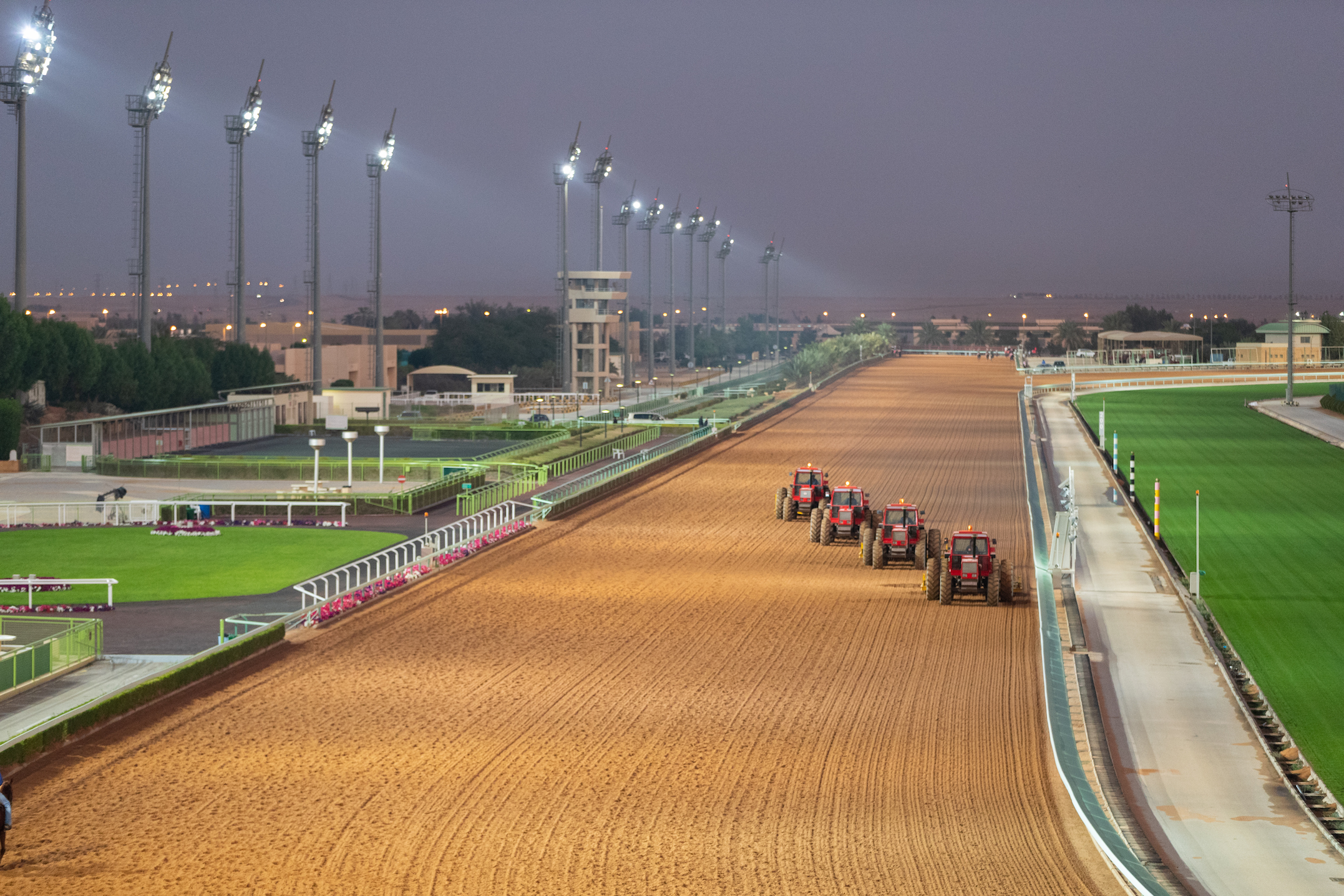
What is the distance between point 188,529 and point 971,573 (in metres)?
17.5

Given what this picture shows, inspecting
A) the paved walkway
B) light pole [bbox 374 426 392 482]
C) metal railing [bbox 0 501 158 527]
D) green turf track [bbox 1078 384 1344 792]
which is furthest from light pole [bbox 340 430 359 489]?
the paved walkway

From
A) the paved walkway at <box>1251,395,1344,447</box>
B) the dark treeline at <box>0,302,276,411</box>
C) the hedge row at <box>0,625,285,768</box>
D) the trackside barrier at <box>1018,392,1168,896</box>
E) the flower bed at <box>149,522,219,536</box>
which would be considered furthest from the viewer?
the dark treeline at <box>0,302,276,411</box>

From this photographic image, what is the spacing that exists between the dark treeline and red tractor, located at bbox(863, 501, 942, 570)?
34.9 m

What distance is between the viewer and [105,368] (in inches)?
2160

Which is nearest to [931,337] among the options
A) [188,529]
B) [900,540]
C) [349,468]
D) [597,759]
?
[349,468]

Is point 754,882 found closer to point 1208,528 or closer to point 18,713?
point 18,713

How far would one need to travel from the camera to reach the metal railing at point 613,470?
3231cm

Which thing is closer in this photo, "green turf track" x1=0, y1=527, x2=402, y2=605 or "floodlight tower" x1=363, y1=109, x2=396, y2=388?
"green turf track" x1=0, y1=527, x2=402, y2=605

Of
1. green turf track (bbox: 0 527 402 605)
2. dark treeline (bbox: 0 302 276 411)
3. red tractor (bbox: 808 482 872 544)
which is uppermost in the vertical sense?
dark treeline (bbox: 0 302 276 411)

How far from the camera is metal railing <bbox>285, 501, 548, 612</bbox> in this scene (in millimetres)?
21406

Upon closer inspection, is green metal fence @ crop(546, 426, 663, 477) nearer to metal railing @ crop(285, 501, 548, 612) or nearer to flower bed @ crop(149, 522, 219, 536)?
metal railing @ crop(285, 501, 548, 612)

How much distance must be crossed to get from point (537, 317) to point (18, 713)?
114101mm

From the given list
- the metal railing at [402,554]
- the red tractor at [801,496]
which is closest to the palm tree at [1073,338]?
the red tractor at [801,496]

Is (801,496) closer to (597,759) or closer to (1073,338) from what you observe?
(597,759)
